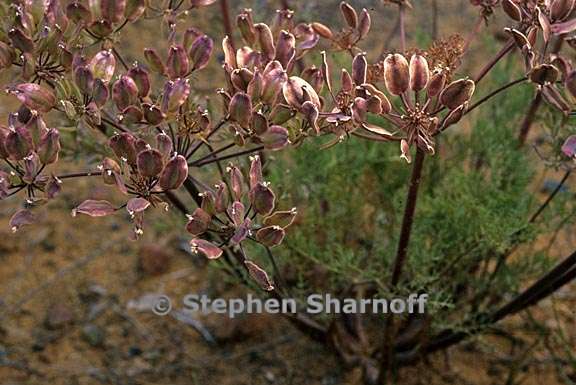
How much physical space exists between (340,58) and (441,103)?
97cm

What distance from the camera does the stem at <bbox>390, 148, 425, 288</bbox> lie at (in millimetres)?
1482

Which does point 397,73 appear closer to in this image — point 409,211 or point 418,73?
point 418,73

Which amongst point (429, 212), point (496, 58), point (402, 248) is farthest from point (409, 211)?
point (429, 212)

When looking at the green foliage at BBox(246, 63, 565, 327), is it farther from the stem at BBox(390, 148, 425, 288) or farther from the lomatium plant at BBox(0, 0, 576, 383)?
the lomatium plant at BBox(0, 0, 576, 383)

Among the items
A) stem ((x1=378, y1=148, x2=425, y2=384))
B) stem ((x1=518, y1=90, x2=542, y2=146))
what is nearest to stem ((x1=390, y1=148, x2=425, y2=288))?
stem ((x1=378, y1=148, x2=425, y2=384))

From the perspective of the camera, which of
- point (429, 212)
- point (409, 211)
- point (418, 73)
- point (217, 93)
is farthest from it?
point (429, 212)

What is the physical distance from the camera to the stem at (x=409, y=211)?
1.48 meters

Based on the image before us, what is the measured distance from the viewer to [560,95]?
1.37 meters

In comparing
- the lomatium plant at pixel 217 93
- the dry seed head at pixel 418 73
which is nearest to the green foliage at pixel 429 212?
the lomatium plant at pixel 217 93

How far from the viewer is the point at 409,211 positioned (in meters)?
1.59

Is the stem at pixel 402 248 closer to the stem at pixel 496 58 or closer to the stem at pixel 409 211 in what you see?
the stem at pixel 409 211

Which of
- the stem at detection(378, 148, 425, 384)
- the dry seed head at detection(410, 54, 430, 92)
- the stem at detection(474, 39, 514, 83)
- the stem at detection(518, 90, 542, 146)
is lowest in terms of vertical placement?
the stem at detection(378, 148, 425, 384)

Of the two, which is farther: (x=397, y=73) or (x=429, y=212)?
(x=429, y=212)

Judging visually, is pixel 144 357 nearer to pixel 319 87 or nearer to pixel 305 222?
pixel 305 222
